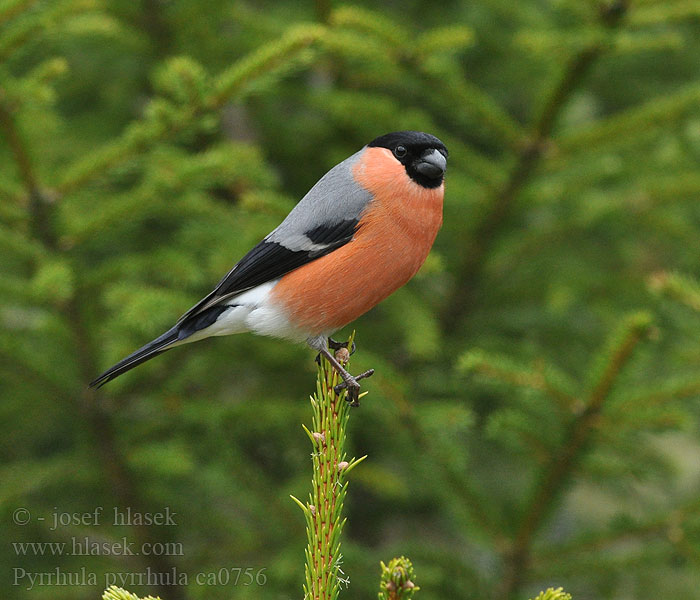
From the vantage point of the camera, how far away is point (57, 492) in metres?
4.31

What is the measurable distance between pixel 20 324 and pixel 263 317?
178 centimetres

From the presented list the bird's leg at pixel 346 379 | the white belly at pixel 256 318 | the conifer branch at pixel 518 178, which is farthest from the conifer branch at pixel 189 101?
the conifer branch at pixel 518 178

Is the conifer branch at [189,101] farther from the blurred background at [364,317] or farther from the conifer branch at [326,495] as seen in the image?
the conifer branch at [326,495]

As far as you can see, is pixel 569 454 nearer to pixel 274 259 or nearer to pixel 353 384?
pixel 353 384

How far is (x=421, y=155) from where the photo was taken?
2852 mm

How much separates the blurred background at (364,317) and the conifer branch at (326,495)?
61 cm

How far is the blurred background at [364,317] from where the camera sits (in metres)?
2.94

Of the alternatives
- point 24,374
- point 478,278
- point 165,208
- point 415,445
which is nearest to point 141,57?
point 165,208

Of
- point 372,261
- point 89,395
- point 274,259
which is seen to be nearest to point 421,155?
point 372,261

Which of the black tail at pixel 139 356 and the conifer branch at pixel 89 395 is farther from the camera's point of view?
the conifer branch at pixel 89 395

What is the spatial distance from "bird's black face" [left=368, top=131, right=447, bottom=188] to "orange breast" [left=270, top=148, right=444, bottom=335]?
27 mm

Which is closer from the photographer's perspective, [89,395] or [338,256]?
[338,256]

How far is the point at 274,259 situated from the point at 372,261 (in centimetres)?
40

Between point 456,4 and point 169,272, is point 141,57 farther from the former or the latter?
point 456,4
